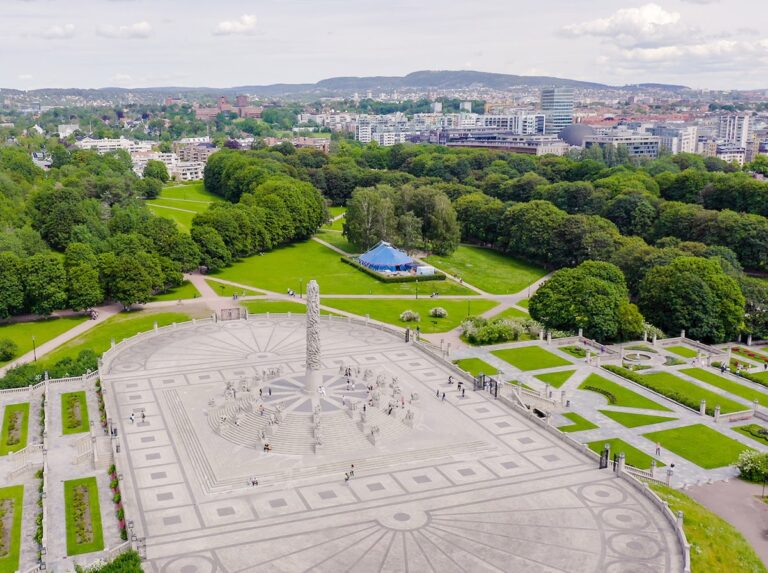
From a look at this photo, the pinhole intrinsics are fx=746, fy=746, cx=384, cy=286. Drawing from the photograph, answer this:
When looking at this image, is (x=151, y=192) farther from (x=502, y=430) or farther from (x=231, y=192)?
(x=502, y=430)

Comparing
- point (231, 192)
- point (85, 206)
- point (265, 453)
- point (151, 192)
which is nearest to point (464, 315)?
point (265, 453)

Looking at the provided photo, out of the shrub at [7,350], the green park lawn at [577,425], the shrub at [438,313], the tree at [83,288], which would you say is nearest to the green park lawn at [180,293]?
the tree at [83,288]

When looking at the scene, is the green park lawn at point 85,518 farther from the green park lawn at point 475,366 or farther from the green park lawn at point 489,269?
the green park lawn at point 489,269

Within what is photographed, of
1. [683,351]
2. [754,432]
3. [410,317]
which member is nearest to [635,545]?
[754,432]

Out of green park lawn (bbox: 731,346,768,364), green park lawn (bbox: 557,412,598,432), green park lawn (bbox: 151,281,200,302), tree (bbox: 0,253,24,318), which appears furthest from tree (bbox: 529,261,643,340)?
tree (bbox: 0,253,24,318)

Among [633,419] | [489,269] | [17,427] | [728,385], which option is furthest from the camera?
[489,269]

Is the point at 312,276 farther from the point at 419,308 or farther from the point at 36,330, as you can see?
the point at 36,330
